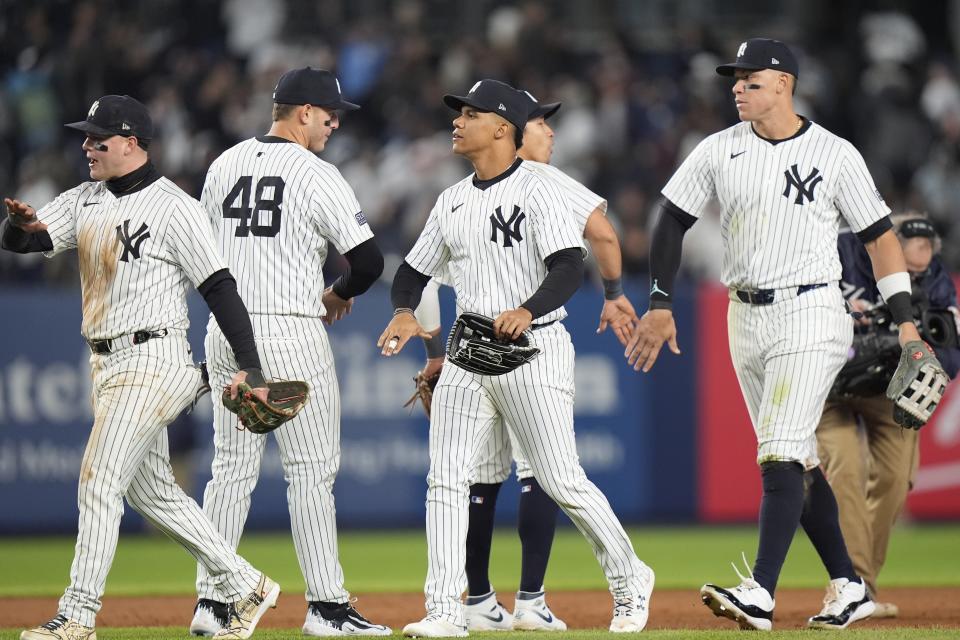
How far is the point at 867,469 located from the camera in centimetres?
733

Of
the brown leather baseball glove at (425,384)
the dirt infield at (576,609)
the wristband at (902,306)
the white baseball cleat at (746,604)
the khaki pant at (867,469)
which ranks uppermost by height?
the wristband at (902,306)

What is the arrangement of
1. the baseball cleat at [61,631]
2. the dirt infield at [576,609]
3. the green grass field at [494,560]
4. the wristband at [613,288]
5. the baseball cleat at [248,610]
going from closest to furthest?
the baseball cleat at [61,631] → the baseball cleat at [248,610] → the wristband at [613,288] → the dirt infield at [576,609] → the green grass field at [494,560]

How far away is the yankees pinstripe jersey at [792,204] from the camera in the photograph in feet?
19.7

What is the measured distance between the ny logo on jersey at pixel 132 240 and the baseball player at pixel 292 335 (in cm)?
53

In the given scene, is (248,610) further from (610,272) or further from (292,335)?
(610,272)

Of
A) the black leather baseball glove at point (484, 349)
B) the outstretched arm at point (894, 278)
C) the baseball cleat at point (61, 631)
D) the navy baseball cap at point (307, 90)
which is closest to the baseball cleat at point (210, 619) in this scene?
the baseball cleat at point (61, 631)

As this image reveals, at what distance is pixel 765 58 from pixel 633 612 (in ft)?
7.88

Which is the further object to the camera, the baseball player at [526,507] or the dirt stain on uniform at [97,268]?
the baseball player at [526,507]

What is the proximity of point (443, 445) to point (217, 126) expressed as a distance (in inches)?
360

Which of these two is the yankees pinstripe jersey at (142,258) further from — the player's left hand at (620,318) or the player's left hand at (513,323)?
the player's left hand at (620,318)

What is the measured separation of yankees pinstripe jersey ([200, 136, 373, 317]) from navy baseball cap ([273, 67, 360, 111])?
0.26 meters

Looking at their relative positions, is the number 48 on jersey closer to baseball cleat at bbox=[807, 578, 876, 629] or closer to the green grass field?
baseball cleat at bbox=[807, 578, 876, 629]

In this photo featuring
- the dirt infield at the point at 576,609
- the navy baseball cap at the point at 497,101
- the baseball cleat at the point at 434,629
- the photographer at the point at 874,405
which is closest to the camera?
the baseball cleat at the point at 434,629

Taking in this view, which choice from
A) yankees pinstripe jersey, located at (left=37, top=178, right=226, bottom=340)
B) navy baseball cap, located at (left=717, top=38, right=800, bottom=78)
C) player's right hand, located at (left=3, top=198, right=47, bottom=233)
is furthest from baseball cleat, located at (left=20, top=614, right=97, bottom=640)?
navy baseball cap, located at (left=717, top=38, right=800, bottom=78)
